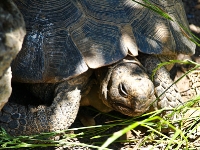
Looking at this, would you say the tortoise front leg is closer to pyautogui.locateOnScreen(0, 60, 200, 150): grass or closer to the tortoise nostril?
pyautogui.locateOnScreen(0, 60, 200, 150): grass

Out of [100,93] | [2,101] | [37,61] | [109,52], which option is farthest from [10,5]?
[100,93]

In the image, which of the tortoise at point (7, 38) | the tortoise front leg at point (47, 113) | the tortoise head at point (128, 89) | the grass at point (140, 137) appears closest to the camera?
the tortoise at point (7, 38)

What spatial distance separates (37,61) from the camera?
12.3ft

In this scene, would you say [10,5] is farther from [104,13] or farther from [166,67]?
[166,67]

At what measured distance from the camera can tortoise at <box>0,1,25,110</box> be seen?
2.60 m

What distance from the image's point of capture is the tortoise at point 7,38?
2.60 m

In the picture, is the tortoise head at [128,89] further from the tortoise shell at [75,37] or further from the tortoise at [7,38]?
the tortoise at [7,38]

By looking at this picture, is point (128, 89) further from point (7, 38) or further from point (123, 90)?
point (7, 38)

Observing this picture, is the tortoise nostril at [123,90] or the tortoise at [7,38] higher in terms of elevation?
the tortoise at [7,38]

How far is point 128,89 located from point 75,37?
0.67m

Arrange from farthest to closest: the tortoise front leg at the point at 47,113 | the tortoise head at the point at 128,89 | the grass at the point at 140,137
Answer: the tortoise front leg at the point at 47,113
the tortoise head at the point at 128,89
the grass at the point at 140,137

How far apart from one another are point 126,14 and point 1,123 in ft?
5.11

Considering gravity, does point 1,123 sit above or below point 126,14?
below

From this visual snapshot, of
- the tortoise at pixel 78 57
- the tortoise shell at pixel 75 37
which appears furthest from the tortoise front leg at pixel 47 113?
the tortoise shell at pixel 75 37
